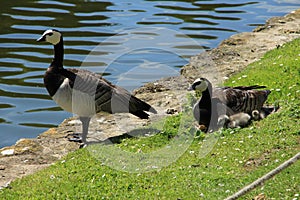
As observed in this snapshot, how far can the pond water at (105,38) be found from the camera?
1534cm

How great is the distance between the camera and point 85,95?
35.4 feet

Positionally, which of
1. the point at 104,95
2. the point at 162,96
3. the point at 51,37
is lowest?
the point at 162,96

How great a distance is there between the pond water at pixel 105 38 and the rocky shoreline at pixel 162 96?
151cm

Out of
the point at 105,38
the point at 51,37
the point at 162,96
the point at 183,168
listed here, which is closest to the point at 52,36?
the point at 51,37

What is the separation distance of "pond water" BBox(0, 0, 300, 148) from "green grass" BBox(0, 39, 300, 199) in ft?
13.7

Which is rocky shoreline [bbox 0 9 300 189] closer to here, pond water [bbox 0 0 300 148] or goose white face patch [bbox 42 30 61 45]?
pond water [bbox 0 0 300 148]

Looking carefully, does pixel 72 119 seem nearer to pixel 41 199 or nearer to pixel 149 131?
pixel 149 131

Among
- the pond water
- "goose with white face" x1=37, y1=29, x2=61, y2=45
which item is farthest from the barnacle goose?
the pond water

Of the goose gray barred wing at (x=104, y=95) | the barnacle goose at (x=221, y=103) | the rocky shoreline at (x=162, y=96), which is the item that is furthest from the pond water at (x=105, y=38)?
the barnacle goose at (x=221, y=103)

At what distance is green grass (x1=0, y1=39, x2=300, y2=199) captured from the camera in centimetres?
791

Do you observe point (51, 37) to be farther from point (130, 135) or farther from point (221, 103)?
point (221, 103)

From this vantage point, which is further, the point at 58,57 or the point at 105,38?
the point at 105,38

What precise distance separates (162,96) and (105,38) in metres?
6.80

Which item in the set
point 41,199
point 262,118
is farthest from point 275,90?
point 41,199
